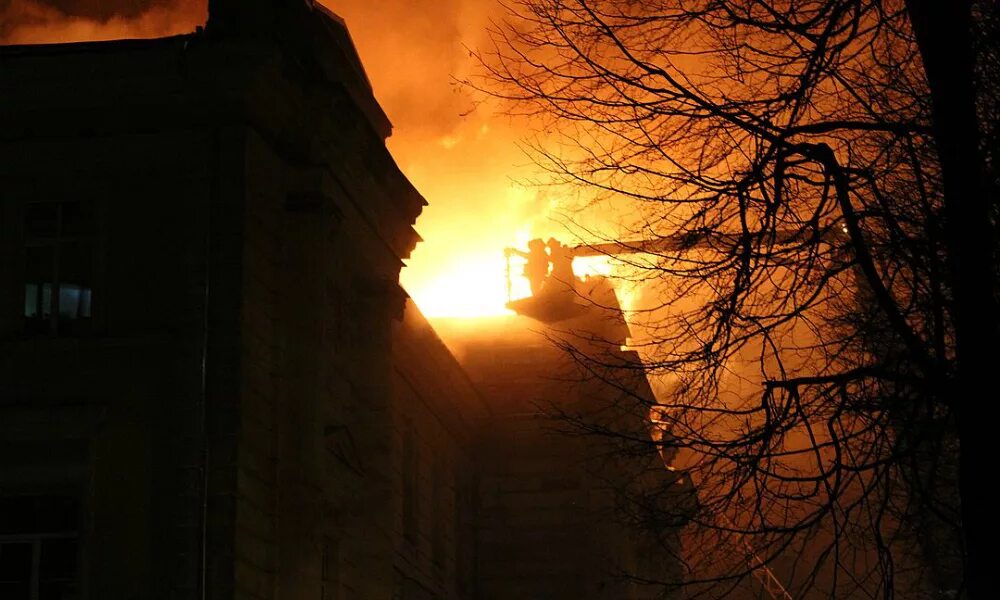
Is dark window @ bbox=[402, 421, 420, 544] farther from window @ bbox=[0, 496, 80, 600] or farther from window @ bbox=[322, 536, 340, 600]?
window @ bbox=[0, 496, 80, 600]

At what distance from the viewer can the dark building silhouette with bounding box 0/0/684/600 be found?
15641 mm

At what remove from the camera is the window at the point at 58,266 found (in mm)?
16734

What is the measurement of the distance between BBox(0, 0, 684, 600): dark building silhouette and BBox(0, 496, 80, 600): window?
24mm

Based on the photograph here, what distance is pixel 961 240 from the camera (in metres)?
10.1

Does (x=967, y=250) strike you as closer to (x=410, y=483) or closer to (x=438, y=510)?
(x=410, y=483)

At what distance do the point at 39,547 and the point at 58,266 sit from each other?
11.5 ft

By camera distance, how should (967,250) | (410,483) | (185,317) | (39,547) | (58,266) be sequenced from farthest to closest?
(410,483) < (58,266) < (185,317) < (39,547) < (967,250)

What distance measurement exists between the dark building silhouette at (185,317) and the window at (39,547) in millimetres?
24

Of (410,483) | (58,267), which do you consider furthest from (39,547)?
→ (410,483)

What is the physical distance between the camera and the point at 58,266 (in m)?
16.9

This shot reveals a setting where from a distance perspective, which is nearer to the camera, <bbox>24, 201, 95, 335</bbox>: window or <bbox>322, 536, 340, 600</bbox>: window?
<bbox>24, 201, 95, 335</bbox>: window

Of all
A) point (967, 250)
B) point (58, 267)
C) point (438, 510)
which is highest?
point (58, 267)

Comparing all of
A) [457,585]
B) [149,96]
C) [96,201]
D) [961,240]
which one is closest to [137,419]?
[96,201]

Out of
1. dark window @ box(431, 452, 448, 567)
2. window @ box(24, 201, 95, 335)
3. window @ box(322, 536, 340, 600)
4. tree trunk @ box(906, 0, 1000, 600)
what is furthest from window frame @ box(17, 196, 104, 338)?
dark window @ box(431, 452, 448, 567)
